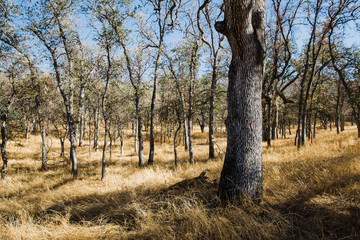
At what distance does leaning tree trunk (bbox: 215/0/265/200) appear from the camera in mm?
2867

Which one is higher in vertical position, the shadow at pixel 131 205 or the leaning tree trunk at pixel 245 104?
the leaning tree trunk at pixel 245 104

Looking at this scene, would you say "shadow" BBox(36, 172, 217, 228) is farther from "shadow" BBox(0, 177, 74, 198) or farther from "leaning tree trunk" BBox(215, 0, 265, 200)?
"shadow" BBox(0, 177, 74, 198)

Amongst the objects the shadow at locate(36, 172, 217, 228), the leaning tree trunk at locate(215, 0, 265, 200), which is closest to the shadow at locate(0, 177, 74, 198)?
the shadow at locate(36, 172, 217, 228)

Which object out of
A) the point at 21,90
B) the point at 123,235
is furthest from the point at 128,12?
the point at 123,235

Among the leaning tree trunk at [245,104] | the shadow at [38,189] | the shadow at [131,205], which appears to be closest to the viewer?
the leaning tree trunk at [245,104]

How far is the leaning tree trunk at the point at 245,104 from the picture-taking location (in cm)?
287

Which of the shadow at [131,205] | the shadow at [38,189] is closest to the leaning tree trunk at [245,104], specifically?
the shadow at [131,205]

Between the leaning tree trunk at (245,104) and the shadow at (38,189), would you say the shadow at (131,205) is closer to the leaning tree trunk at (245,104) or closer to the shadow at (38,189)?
the leaning tree trunk at (245,104)

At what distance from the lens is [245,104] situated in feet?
9.63

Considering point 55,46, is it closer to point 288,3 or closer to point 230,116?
point 230,116

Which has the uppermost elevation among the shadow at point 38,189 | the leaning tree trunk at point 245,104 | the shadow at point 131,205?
the leaning tree trunk at point 245,104

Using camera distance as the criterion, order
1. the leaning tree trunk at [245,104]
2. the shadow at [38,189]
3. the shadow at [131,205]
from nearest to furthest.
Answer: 1. the leaning tree trunk at [245,104]
2. the shadow at [131,205]
3. the shadow at [38,189]

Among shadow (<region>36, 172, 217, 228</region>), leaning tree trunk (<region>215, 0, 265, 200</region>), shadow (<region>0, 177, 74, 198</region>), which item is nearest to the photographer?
leaning tree trunk (<region>215, 0, 265, 200</region>)

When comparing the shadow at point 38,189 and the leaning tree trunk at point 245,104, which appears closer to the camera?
the leaning tree trunk at point 245,104
